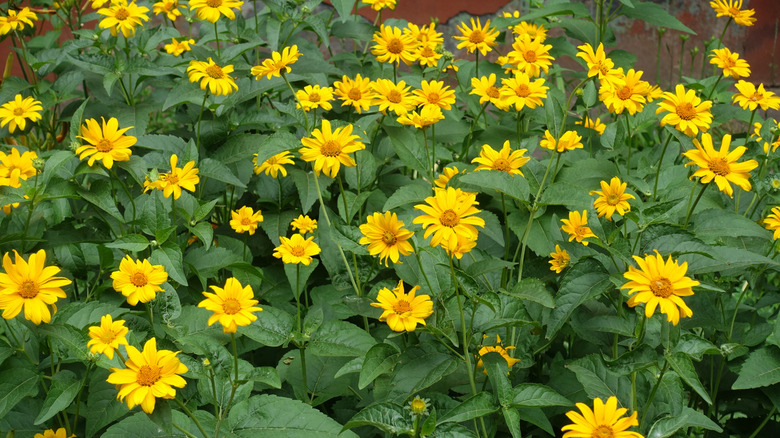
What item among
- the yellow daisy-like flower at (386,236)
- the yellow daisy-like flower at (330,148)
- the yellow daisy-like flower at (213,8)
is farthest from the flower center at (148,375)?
the yellow daisy-like flower at (213,8)

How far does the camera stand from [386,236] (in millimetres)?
1143

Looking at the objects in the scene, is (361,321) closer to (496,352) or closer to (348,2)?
(496,352)

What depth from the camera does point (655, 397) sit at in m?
1.21

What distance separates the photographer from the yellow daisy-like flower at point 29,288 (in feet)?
3.48

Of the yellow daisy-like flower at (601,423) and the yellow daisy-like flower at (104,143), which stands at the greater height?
the yellow daisy-like flower at (104,143)

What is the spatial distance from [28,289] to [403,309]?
0.55 metres

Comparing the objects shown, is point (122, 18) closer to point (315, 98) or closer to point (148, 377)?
point (315, 98)

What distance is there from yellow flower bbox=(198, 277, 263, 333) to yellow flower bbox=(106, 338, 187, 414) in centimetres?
10

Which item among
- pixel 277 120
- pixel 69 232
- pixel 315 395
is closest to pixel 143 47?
pixel 277 120

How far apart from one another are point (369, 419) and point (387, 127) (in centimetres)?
81

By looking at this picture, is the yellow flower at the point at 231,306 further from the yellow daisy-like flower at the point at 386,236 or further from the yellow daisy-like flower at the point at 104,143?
the yellow daisy-like flower at the point at 104,143

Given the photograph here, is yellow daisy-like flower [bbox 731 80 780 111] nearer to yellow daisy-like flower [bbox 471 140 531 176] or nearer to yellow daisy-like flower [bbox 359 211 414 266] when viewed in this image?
yellow daisy-like flower [bbox 471 140 531 176]

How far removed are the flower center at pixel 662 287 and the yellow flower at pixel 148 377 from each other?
0.63 m

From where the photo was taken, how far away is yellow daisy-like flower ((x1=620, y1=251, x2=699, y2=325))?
98 centimetres
